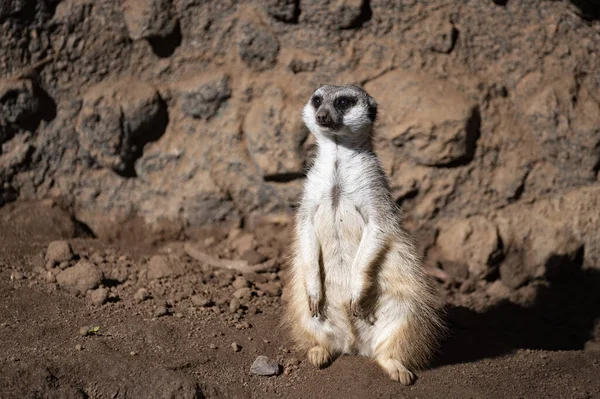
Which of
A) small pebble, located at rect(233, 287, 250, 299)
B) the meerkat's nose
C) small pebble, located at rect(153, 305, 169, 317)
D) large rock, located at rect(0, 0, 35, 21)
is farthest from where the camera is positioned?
large rock, located at rect(0, 0, 35, 21)

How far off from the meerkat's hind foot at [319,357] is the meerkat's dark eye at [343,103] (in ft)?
3.22

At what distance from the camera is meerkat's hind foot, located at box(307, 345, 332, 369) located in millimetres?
2764

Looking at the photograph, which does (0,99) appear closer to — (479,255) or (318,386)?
(318,386)

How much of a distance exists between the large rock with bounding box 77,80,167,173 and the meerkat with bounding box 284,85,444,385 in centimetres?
148

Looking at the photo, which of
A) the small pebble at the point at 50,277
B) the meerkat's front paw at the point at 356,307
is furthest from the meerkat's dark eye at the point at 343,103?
the small pebble at the point at 50,277

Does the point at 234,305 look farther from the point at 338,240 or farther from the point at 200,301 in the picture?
the point at 338,240

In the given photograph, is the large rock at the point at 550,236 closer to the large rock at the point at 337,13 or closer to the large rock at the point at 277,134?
the large rock at the point at 277,134

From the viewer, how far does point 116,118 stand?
3.96m

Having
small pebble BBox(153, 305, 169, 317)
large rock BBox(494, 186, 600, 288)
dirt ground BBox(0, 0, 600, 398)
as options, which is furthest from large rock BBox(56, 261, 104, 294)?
large rock BBox(494, 186, 600, 288)

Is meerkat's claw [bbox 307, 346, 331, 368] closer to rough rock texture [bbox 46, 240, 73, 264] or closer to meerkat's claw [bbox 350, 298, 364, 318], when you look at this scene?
meerkat's claw [bbox 350, 298, 364, 318]

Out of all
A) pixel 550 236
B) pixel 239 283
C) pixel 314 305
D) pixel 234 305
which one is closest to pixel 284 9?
pixel 239 283

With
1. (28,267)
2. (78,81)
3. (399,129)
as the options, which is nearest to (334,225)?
(399,129)

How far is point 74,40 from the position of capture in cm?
389

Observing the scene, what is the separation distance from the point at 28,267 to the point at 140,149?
1064mm
